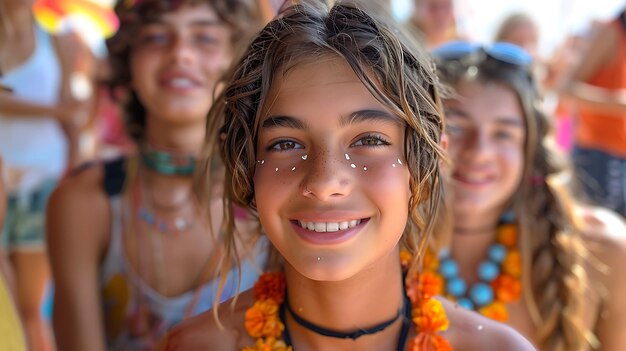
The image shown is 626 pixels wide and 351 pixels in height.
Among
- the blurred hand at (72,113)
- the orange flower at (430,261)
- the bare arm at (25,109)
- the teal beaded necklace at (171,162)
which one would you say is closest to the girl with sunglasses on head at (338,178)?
the orange flower at (430,261)

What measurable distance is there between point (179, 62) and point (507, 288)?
4.10 ft

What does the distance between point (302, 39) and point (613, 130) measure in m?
2.87

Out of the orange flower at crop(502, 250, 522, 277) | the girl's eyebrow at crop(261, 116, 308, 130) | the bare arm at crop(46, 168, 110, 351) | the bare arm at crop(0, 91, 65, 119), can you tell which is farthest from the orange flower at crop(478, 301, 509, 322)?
the bare arm at crop(0, 91, 65, 119)

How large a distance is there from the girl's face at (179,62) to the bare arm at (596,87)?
219 cm

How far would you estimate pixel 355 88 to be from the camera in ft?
4.61

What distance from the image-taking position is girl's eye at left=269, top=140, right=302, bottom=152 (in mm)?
1442

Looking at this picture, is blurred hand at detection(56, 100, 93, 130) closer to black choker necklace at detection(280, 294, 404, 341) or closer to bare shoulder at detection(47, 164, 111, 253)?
bare shoulder at detection(47, 164, 111, 253)

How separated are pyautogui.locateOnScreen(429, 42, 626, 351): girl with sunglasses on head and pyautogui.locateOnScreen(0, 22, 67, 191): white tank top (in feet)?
6.10

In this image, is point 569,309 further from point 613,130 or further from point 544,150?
point 613,130

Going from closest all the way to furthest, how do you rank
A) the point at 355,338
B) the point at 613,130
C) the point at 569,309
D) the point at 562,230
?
the point at 355,338, the point at 569,309, the point at 562,230, the point at 613,130

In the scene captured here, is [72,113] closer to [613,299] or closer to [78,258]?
[78,258]

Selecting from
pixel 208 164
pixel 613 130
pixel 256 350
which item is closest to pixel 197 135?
pixel 208 164

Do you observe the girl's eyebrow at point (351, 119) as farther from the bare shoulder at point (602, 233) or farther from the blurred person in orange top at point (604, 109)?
the blurred person in orange top at point (604, 109)

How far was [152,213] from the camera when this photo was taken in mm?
2326
